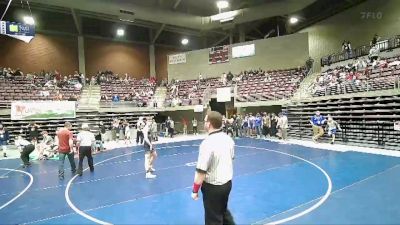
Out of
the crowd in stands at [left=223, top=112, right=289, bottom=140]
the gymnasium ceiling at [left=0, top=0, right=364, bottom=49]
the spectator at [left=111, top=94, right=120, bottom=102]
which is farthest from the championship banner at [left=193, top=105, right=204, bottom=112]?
the gymnasium ceiling at [left=0, top=0, right=364, bottom=49]

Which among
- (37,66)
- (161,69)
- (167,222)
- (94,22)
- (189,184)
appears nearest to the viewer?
(167,222)

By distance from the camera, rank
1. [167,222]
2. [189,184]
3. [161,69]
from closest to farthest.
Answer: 1. [167,222]
2. [189,184]
3. [161,69]

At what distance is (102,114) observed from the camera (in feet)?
88.8

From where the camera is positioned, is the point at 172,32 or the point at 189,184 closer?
the point at 189,184

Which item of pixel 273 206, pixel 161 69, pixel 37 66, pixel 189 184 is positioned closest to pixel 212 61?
pixel 161 69

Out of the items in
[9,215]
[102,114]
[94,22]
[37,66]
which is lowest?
[9,215]

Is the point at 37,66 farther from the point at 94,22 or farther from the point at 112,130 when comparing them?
the point at 112,130

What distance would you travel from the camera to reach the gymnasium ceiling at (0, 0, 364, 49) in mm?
28484

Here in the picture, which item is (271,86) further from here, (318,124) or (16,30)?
(16,30)

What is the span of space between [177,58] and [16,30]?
71.1 feet

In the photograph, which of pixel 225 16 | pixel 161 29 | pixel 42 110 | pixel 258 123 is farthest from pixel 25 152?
pixel 161 29

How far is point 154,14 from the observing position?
30.5m

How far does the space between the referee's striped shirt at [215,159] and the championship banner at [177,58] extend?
110 ft

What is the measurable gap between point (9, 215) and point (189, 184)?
443cm
